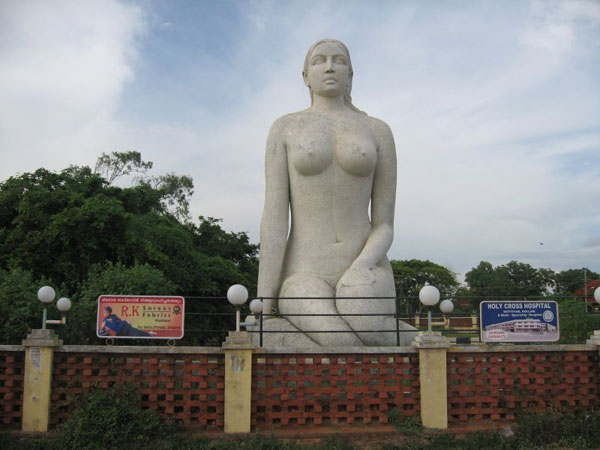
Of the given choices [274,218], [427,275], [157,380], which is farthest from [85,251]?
[427,275]

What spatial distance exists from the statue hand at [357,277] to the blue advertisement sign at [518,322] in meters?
1.85

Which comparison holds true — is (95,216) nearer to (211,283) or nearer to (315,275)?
(211,283)

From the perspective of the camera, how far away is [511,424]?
752 centimetres

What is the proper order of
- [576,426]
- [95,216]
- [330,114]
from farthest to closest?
[95,216] → [330,114] → [576,426]

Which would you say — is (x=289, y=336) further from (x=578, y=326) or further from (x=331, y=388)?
(x=578, y=326)

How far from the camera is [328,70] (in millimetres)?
10336

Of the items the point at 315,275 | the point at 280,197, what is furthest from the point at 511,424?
the point at 280,197

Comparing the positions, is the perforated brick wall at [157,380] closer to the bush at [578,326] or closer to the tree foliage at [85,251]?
the tree foliage at [85,251]

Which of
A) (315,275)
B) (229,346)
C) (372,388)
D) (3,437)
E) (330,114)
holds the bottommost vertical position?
(3,437)

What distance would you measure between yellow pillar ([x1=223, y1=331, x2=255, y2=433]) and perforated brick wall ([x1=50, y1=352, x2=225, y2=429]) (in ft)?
0.45

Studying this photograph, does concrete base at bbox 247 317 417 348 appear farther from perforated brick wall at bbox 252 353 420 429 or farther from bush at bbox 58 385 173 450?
bush at bbox 58 385 173 450

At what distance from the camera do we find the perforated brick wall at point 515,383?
7.62m

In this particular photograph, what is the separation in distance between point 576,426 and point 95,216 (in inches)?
554

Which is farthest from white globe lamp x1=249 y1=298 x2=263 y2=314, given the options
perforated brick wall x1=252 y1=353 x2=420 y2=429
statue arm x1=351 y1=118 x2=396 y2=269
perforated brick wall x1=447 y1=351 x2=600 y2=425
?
perforated brick wall x1=447 y1=351 x2=600 y2=425
